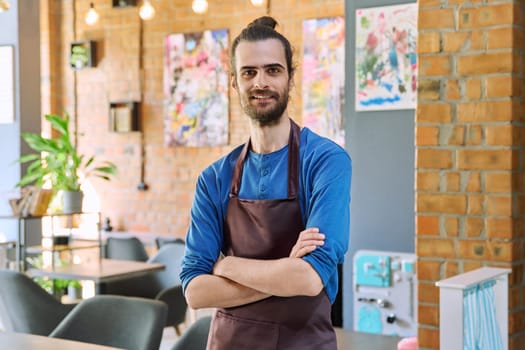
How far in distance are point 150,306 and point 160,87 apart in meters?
4.77

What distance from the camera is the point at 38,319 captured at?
399 cm

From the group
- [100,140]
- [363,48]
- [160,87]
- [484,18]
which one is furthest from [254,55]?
[100,140]

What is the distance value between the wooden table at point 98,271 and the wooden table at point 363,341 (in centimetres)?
229

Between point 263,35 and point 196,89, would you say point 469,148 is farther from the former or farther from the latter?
point 196,89

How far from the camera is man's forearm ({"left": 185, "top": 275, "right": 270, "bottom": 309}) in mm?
1789

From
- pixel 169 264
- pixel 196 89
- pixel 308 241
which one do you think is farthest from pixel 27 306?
pixel 196 89

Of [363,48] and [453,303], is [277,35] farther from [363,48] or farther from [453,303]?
[363,48]

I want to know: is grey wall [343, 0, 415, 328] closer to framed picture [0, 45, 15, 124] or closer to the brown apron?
the brown apron

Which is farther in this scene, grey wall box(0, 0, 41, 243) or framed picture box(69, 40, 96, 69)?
framed picture box(69, 40, 96, 69)

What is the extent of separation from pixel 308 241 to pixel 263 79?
0.40 m

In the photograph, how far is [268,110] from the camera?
1.77m

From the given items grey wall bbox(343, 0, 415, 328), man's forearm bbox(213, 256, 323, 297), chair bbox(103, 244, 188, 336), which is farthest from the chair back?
man's forearm bbox(213, 256, 323, 297)

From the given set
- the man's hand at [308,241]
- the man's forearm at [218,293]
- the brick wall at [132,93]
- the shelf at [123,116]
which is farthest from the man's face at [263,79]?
the shelf at [123,116]

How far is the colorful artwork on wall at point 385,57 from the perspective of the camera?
4246mm
